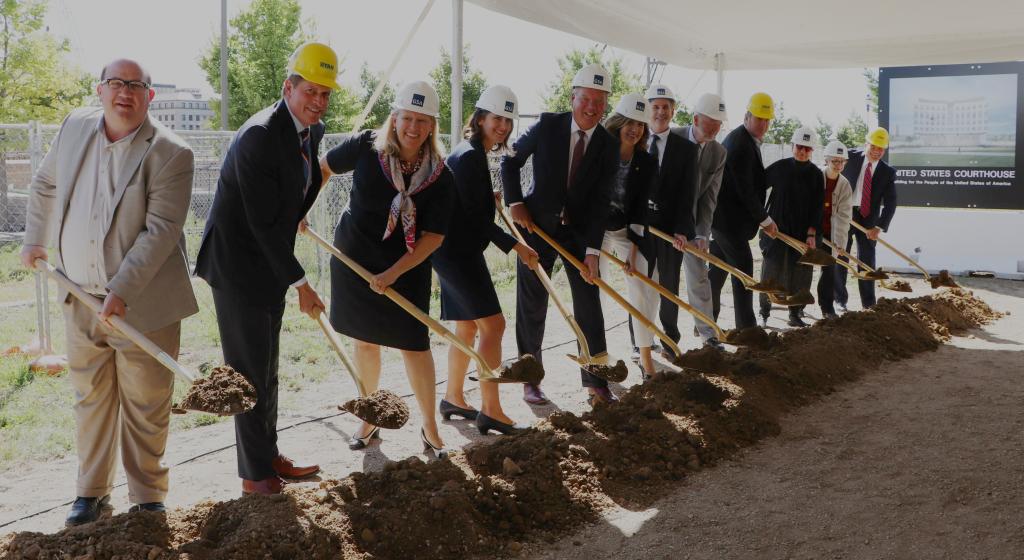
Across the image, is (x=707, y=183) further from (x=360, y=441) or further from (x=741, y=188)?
(x=360, y=441)

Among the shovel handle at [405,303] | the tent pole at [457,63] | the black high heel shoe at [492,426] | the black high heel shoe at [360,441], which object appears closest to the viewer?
the shovel handle at [405,303]

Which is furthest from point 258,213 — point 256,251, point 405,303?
point 405,303

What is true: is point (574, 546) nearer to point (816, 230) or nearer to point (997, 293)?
point (816, 230)

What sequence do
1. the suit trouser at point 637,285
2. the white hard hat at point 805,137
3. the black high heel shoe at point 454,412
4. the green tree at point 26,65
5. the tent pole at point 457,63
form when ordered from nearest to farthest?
1. the black high heel shoe at point 454,412
2. the suit trouser at point 637,285
3. the tent pole at point 457,63
4. the white hard hat at point 805,137
5. the green tree at point 26,65

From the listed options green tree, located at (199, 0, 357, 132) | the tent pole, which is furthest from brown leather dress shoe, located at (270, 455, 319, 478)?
green tree, located at (199, 0, 357, 132)

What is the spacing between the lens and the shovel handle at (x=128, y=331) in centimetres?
331

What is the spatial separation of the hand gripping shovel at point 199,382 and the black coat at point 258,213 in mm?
400

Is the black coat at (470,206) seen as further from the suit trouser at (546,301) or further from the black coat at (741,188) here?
the black coat at (741,188)

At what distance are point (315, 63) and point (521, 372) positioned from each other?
1685 millimetres

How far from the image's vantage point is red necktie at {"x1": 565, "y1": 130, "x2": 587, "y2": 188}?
5371 mm

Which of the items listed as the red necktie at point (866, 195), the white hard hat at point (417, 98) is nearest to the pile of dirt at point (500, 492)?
the white hard hat at point (417, 98)

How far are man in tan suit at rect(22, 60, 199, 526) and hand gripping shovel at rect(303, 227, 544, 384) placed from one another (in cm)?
72

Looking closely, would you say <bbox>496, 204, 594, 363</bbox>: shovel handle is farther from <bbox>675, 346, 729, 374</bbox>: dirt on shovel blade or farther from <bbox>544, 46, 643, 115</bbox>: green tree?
<bbox>544, 46, 643, 115</bbox>: green tree

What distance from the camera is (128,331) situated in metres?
3.33
